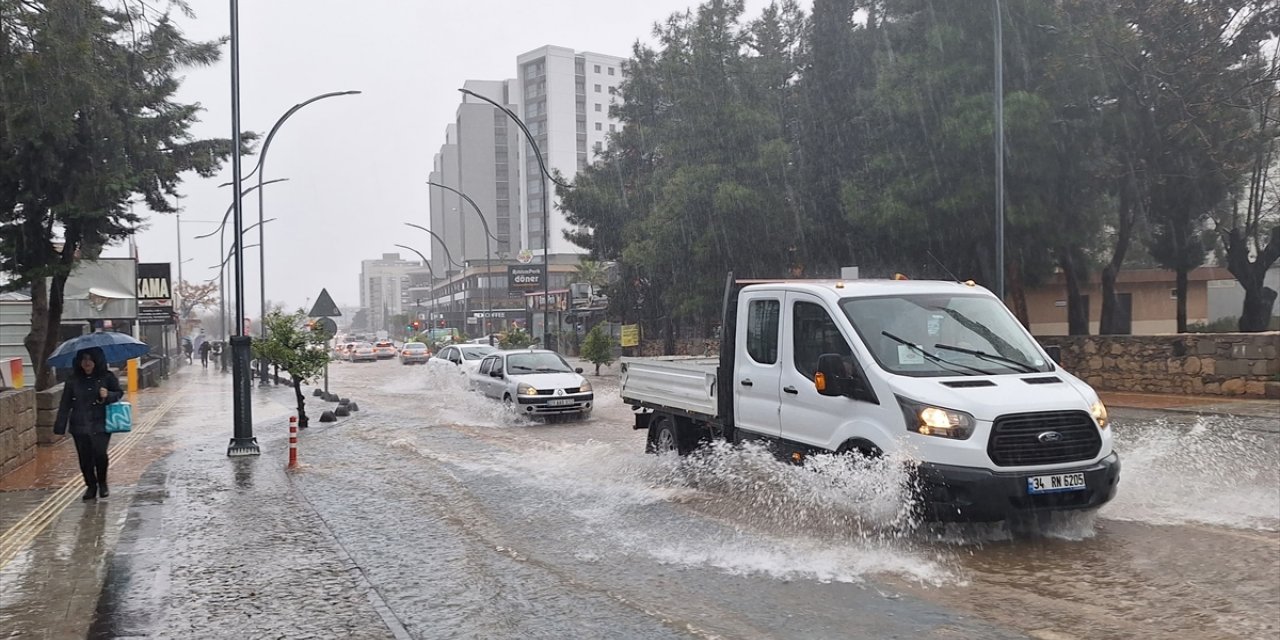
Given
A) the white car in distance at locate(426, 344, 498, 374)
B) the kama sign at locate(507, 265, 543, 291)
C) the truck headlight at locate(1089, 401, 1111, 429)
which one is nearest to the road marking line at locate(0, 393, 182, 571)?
the truck headlight at locate(1089, 401, 1111, 429)

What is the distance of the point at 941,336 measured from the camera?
8.27 m

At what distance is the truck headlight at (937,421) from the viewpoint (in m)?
7.18

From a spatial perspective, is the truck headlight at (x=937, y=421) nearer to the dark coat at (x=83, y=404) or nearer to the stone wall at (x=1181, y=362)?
the dark coat at (x=83, y=404)

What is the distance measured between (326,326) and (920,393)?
712 inches

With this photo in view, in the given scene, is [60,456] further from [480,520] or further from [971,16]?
[971,16]

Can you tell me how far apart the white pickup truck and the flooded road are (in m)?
0.32

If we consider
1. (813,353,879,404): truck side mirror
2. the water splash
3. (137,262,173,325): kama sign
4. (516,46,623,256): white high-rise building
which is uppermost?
(516,46,623,256): white high-rise building

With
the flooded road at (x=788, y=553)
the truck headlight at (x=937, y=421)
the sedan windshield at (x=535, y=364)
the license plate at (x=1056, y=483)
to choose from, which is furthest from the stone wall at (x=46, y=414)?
the license plate at (x=1056, y=483)

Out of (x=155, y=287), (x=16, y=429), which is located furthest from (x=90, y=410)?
(x=155, y=287)

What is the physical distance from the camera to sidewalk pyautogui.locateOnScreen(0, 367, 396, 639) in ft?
20.2

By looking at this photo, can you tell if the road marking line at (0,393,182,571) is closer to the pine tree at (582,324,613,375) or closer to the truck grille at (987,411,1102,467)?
the truck grille at (987,411,1102,467)

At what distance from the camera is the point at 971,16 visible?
2467cm

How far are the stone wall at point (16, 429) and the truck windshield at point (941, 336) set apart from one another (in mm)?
10624

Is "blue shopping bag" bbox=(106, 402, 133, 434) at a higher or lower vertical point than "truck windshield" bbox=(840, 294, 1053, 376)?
lower
